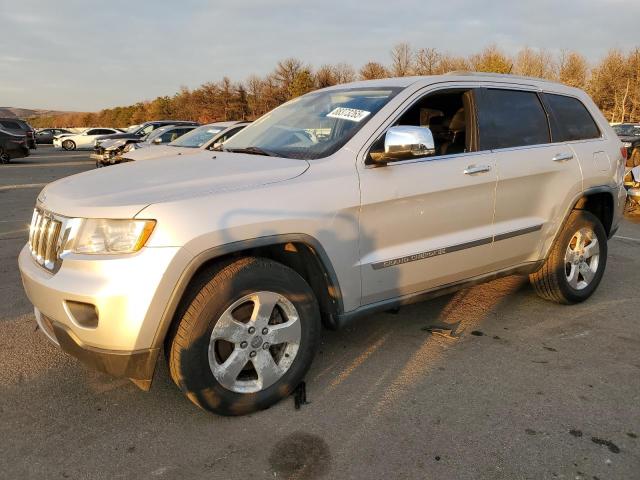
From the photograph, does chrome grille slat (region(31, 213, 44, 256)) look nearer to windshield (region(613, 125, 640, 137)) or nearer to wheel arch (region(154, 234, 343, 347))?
wheel arch (region(154, 234, 343, 347))

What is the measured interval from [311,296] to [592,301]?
119 inches

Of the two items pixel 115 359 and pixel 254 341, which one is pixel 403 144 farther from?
pixel 115 359

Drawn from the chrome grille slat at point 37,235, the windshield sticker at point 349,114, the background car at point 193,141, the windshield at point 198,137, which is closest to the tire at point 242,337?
the chrome grille slat at point 37,235

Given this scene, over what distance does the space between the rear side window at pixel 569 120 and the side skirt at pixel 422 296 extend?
1061mm

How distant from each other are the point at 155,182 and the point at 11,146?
68.5ft

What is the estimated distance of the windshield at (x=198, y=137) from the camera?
412 inches

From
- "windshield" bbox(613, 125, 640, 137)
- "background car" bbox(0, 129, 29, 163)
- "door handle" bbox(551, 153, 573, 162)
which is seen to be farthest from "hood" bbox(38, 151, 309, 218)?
"windshield" bbox(613, 125, 640, 137)

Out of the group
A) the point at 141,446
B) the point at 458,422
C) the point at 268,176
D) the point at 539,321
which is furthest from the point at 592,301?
the point at 141,446

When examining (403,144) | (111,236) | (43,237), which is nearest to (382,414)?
(403,144)

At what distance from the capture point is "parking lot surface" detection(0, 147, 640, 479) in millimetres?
2414

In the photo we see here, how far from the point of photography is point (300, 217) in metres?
2.75

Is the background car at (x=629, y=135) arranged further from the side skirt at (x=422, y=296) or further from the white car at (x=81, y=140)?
the white car at (x=81, y=140)

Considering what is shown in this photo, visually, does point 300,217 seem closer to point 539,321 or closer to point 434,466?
point 434,466

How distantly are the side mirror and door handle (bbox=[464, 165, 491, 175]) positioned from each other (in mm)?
459
